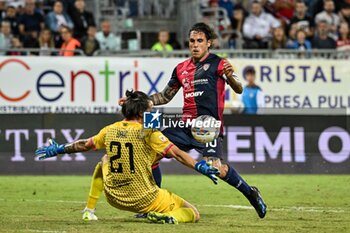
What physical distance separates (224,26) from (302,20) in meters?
1.97

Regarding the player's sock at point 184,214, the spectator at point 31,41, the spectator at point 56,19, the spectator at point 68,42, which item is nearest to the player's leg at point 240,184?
the player's sock at point 184,214

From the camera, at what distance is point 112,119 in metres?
19.8

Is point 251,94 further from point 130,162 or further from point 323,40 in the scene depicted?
point 130,162

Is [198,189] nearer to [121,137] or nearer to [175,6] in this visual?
[121,137]

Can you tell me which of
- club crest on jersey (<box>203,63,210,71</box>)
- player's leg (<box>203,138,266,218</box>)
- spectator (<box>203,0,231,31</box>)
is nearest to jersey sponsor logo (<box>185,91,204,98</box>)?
club crest on jersey (<box>203,63,210,71</box>)

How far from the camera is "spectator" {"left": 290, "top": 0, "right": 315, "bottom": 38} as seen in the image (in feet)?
84.8

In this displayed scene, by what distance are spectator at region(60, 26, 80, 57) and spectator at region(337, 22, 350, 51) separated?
251 inches

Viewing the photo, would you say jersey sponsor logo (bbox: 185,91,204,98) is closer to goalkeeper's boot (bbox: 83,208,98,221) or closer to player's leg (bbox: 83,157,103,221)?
player's leg (bbox: 83,157,103,221)

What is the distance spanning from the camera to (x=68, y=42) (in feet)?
76.5

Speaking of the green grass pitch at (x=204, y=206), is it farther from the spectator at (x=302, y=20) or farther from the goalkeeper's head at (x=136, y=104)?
the spectator at (x=302, y=20)

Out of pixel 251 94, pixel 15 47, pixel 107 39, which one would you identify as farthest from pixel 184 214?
pixel 107 39

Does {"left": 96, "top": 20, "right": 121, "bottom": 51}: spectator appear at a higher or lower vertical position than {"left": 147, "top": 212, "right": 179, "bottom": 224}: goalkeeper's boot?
higher

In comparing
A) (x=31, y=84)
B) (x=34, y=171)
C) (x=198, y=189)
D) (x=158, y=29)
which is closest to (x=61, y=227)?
(x=198, y=189)

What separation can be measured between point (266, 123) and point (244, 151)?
0.72 metres
